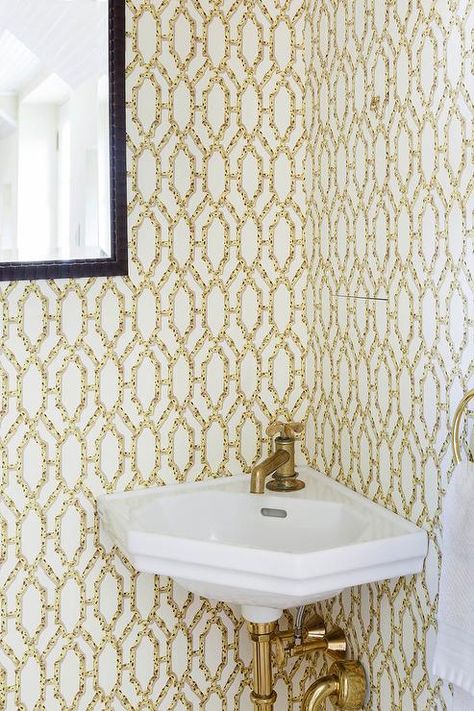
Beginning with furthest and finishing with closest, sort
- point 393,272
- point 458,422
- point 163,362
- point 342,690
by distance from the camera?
point 163,362 < point 342,690 < point 393,272 < point 458,422

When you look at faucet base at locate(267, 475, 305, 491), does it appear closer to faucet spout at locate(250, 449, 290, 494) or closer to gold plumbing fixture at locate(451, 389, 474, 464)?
faucet spout at locate(250, 449, 290, 494)

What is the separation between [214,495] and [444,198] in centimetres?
81

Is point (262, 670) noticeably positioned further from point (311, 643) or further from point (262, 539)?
point (262, 539)

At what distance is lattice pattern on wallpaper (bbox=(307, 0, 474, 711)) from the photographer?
61.8 inches

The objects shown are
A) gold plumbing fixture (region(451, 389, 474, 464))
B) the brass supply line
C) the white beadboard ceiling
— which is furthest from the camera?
the brass supply line

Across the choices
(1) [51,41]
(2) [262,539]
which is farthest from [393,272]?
(1) [51,41]

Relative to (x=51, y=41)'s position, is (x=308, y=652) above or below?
below

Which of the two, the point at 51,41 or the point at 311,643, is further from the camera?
the point at 311,643

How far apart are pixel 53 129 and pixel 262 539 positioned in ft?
3.13

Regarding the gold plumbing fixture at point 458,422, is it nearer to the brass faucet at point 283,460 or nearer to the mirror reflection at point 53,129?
the brass faucet at point 283,460

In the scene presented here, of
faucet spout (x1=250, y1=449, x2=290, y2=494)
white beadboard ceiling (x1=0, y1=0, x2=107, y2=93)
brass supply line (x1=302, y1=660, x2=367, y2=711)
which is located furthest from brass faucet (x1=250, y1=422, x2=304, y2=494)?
white beadboard ceiling (x1=0, y1=0, x2=107, y2=93)

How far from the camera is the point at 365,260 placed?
1.88 m

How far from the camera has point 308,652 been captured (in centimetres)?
203

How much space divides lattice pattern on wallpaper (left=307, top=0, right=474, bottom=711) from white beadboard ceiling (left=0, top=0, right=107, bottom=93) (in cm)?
51
